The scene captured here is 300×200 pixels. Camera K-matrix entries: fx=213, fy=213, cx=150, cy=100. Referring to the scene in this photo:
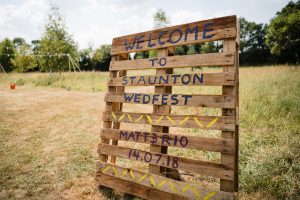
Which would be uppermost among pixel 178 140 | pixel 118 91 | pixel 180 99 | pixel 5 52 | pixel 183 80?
pixel 5 52

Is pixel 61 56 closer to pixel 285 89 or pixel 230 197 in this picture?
pixel 285 89

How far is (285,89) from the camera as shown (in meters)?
7.79

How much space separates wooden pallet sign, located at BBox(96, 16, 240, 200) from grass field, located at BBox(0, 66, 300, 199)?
674mm

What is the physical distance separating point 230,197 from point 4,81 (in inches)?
905

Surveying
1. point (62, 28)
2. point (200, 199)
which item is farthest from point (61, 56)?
point (200, 199)

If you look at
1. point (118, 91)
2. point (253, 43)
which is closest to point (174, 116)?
point (118, 91)

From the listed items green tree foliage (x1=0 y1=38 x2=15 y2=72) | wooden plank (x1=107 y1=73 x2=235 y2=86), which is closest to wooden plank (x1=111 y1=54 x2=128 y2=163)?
wooden plank (x1=107 y1=73 x2=235 y2=86)

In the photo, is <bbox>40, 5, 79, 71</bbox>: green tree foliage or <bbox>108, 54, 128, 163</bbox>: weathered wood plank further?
<bbox>40, 5, 79, 71</bbox>: green tree foliage

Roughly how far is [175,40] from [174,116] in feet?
3.52

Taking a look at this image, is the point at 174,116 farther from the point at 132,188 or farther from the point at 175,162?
the point at 132,188

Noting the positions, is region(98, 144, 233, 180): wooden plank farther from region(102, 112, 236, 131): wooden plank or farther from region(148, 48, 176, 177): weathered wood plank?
region(102, 112, 236, 131): wooden plank

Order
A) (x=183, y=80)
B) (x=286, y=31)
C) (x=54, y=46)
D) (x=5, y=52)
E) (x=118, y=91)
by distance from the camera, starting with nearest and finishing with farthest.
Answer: (x=183, y=80)
(x=118, y=91)
(x=54, y=46)
(x=286, y=31)
(x=5, y=52)

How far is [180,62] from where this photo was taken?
293cm

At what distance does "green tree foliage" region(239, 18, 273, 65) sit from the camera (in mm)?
54350
